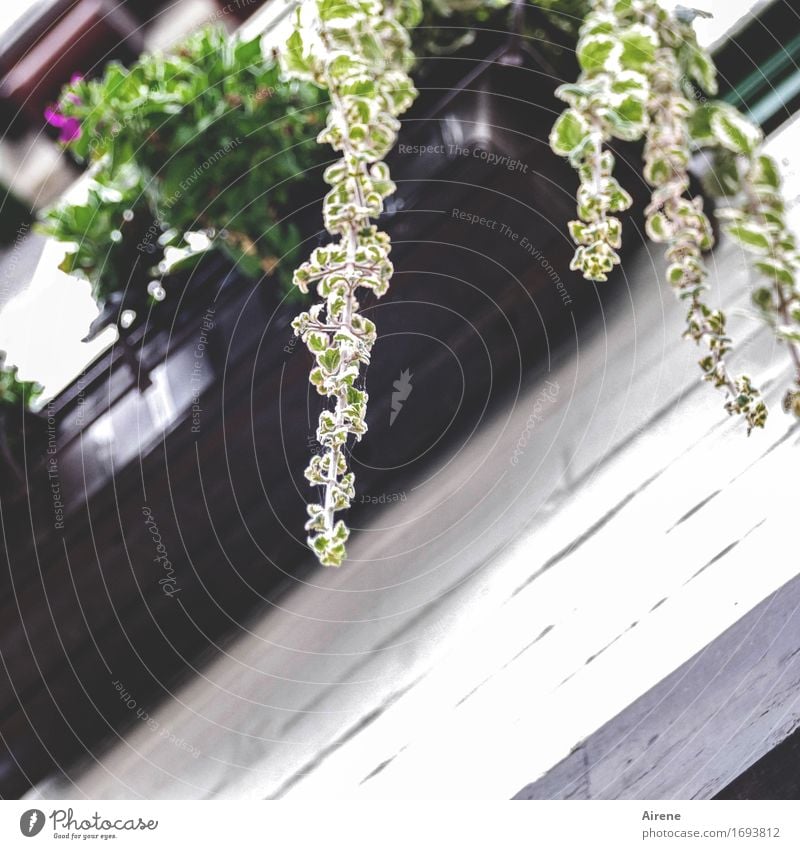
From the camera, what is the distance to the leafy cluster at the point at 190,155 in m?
0.40

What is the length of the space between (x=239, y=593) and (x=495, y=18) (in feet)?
1.29

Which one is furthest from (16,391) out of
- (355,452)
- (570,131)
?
(570,131)

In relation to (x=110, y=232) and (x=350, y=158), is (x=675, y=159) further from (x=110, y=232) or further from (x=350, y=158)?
(x=110, y=232)

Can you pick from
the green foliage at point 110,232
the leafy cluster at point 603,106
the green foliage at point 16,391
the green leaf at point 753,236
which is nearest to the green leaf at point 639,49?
the leafy cluster at point 603,106

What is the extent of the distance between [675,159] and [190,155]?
0.92ft

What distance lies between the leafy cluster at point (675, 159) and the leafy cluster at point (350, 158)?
98 mm

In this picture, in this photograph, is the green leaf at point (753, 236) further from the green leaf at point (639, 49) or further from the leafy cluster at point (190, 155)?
the leafy cluster at point (190, 155)

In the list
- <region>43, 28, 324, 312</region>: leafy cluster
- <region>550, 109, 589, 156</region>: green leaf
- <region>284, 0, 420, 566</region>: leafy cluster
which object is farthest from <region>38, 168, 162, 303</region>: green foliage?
<region>550, 109, 589, 156</region>: green leaf

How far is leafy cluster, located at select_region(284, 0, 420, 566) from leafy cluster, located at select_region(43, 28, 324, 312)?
4cm

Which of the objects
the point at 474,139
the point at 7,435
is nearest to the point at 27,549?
the point at 7,435

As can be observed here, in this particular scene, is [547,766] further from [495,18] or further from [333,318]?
[495,18]

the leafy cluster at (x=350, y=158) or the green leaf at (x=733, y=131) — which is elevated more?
the leafy cluster at (x=350, y=158)

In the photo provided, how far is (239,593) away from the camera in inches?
16.9

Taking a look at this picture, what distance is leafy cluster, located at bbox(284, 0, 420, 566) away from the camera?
0.35 metres
